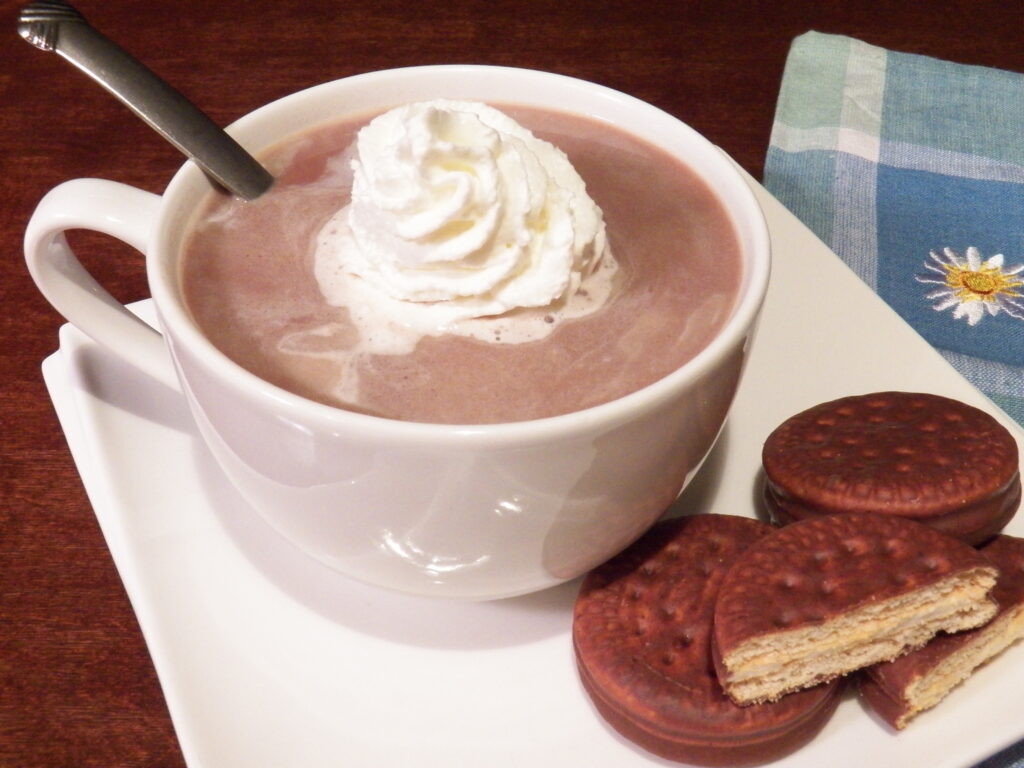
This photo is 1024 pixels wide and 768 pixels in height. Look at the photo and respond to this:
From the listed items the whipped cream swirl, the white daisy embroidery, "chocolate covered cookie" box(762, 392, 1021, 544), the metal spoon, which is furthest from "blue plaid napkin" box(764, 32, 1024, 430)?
the metal spoon

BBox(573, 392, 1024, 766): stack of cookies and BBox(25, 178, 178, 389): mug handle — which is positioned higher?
BBox(25, 178, 178, 389): mug handle

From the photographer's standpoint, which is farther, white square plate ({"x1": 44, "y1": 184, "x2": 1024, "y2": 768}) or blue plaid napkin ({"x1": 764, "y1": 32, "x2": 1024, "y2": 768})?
blue plaid napkin ({"x1": 764, "y1": 32, "x2": 1024, "y2": 768})

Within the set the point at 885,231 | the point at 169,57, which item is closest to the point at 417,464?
the point at 885,231

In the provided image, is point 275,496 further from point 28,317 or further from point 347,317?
point 28,317

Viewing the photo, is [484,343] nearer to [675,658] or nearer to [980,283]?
[675,658]

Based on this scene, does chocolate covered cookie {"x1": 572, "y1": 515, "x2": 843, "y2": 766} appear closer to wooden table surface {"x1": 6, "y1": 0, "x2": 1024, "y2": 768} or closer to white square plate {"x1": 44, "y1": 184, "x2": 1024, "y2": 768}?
white square plate {"x1": 44, "y1": 184, "x2": 1024, "y2": 768}

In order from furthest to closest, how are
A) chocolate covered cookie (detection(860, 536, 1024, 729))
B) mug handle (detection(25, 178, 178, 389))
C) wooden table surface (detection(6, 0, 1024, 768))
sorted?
wooden table surface (detection(6, 0, 1024, 768)) → mug handle (detection(25, 178, 178, 389)) → chocolate covered cookie (detection(860, 536, 1024, 729))

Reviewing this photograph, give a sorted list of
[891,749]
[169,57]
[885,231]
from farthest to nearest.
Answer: [169,57] → [885,231] → [891,749]
